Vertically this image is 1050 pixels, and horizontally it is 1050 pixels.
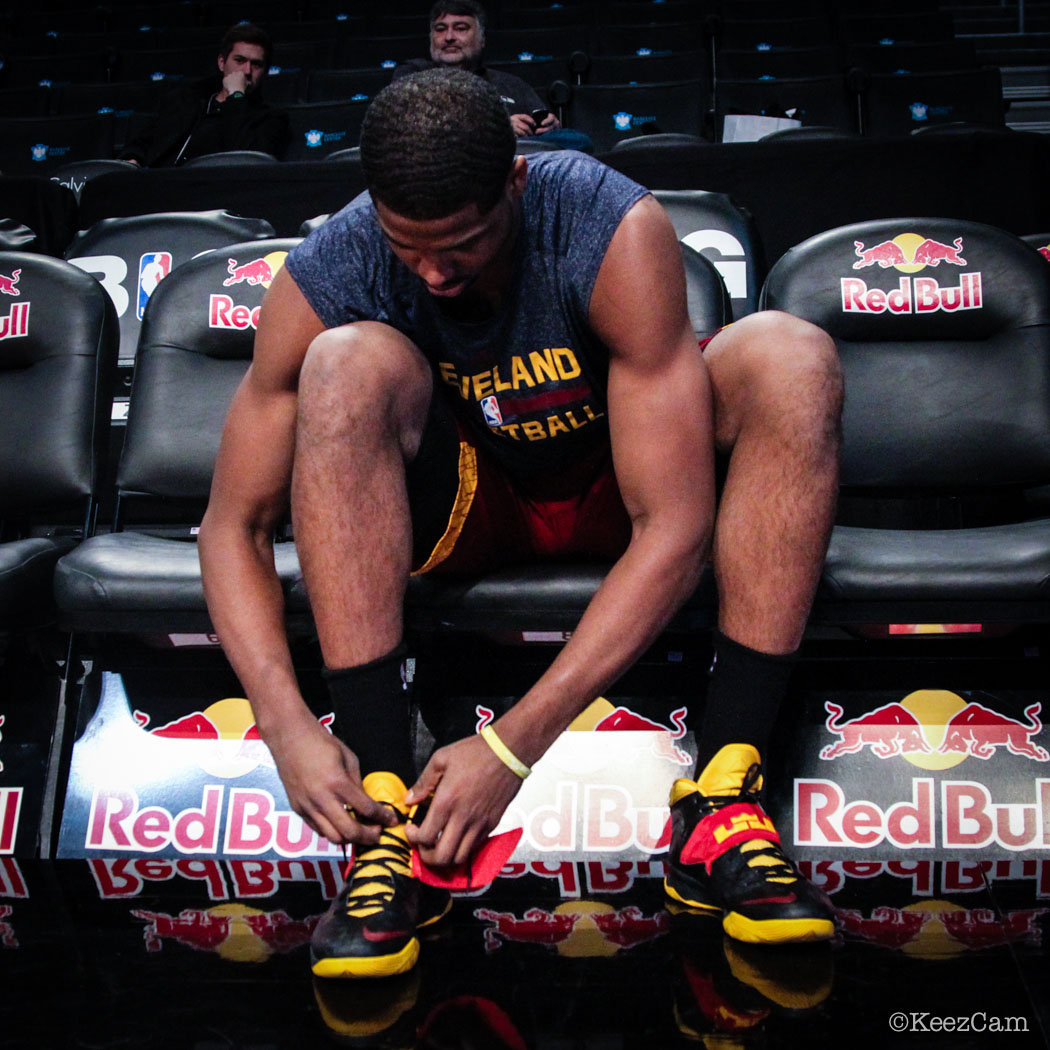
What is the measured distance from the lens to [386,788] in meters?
1.05

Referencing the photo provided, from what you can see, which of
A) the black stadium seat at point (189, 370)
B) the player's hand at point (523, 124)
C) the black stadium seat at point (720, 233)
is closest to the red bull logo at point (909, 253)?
the black stadium seat at point (720, 233)

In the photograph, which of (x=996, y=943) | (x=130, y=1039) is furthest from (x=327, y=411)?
(x=996, y=943)

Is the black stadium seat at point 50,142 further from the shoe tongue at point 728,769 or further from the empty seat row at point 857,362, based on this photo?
the shoe tongue at point 728,769

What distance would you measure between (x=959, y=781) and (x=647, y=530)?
1.64 feet

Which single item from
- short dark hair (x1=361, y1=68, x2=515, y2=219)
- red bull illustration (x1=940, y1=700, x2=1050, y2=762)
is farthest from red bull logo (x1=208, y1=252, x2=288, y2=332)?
red bull illustration (x1=940, y1=700, x2=1050, y2=762)

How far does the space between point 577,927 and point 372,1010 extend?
0.23 metres

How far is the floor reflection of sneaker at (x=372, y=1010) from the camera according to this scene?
0.82 meters

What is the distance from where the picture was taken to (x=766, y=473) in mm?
1112

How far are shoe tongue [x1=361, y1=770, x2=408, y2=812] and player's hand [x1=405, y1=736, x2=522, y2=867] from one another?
59mm

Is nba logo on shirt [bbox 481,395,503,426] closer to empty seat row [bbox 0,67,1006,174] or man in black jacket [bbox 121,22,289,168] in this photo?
man in black jacket [bbox 121,22,289,168]

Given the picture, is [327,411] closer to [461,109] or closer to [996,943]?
[461,109]

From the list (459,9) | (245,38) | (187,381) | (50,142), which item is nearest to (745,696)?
(187,381)

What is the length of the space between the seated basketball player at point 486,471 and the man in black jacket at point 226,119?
2929 millimetres

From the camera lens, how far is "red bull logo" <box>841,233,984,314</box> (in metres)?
1.74
